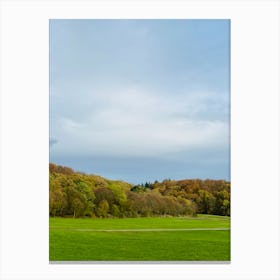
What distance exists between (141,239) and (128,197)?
516 millimetres

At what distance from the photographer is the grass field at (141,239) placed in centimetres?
714

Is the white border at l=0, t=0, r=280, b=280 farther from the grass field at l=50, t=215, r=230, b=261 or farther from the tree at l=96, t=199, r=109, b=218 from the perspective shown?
the tree at l=96, t=199, r=109, b=218

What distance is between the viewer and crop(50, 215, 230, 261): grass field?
23.4 feet

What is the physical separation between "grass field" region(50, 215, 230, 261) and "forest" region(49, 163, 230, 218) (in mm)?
95

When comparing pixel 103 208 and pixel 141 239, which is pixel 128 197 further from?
pixel 141 239

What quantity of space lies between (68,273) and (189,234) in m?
1.47

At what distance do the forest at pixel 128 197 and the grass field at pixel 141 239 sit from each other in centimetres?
9
